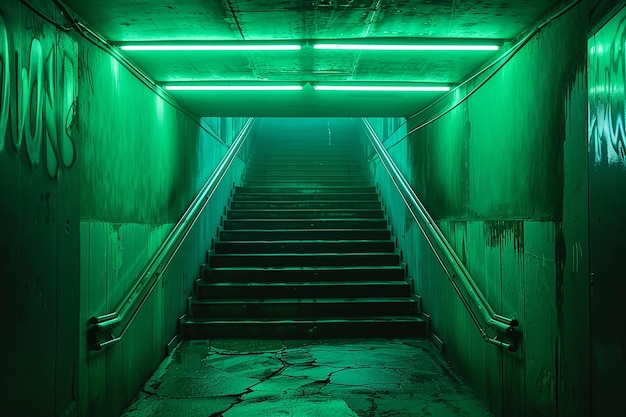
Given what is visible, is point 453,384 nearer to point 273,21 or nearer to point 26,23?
point 273,21

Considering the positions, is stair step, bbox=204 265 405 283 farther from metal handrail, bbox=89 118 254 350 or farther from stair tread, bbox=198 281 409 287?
metal handrail, bbox=89 118 254 350

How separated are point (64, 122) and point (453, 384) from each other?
12.8 ft

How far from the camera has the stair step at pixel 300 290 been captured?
6.99 m

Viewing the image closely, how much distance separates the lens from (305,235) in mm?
8383

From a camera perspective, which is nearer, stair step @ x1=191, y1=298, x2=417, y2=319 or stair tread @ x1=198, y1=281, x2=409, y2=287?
stair step @ x1=191, y1=298, x2=417, y2=319

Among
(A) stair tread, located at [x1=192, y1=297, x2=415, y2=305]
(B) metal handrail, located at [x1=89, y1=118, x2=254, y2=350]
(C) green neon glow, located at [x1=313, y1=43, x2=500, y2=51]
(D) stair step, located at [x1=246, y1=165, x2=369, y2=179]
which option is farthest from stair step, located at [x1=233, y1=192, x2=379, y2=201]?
(C) green neon glow, located at [x1=313, y1=43, x2=500, y2=51]

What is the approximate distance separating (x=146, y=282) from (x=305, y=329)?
2.46m

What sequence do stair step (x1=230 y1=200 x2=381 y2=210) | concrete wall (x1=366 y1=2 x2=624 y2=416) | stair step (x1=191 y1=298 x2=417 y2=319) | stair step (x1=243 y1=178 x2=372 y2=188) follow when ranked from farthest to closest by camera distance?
stair step (x1=243 y1=178 x2=372 y2=188) < stair step (x1=230 y1=200 x2=381 y2=210) < stair step (x1=191 y1=298 x2=417 y2=319) < concrete wall (x1=366 y1=2 x2=624 y2=416)

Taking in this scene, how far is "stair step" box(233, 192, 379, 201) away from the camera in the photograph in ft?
31.9

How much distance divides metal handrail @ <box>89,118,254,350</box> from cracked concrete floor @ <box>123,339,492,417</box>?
2.67 ft

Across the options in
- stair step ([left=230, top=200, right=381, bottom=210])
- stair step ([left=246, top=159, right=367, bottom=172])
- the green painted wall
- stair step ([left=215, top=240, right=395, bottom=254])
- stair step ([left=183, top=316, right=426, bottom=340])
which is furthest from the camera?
stair step ([left=246, top=159, right=367, bottom=172])

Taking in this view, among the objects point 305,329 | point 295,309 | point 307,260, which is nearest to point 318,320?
point 305,329

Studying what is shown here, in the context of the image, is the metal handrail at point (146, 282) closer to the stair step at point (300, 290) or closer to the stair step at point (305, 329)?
the stair step at point (300, 290)

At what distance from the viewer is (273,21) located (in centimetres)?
342
